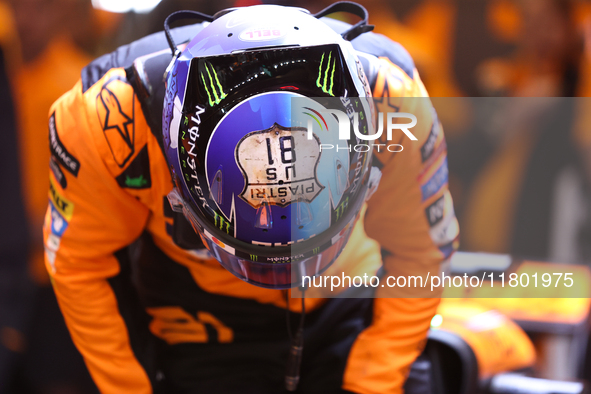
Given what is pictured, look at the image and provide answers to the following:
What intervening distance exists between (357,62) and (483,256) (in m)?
0.98

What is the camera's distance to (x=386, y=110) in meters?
0.90

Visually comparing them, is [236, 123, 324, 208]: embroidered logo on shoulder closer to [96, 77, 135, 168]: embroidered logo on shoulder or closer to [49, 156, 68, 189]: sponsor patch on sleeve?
[96, 77, 135, 168]: embroidered logo on shoulder

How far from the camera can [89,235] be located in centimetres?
92

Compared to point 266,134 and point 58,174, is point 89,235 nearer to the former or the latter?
point 58,174

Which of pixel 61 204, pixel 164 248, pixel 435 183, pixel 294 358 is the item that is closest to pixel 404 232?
pixel 435 183

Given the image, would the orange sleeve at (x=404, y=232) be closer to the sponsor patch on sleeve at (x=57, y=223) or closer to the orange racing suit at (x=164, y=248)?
the orange racing suit at (x=164, y=248)

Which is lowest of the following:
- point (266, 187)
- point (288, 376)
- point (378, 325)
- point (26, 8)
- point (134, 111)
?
point (288, 376)

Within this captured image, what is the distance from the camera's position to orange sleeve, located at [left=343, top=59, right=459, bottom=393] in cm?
92

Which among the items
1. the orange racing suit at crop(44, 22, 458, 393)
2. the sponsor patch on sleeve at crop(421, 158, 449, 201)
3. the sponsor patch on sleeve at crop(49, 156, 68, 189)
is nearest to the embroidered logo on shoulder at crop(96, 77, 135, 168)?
the orange racing suit at crop(44, 22, 458, 393)

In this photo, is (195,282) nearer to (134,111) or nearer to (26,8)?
(134,111)

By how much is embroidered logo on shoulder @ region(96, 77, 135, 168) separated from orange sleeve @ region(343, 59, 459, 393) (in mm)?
406

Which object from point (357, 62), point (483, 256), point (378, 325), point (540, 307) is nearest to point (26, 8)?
point (357, 62)

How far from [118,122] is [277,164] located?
309 millimetres

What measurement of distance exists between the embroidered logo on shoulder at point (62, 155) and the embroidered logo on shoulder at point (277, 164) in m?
0.33
